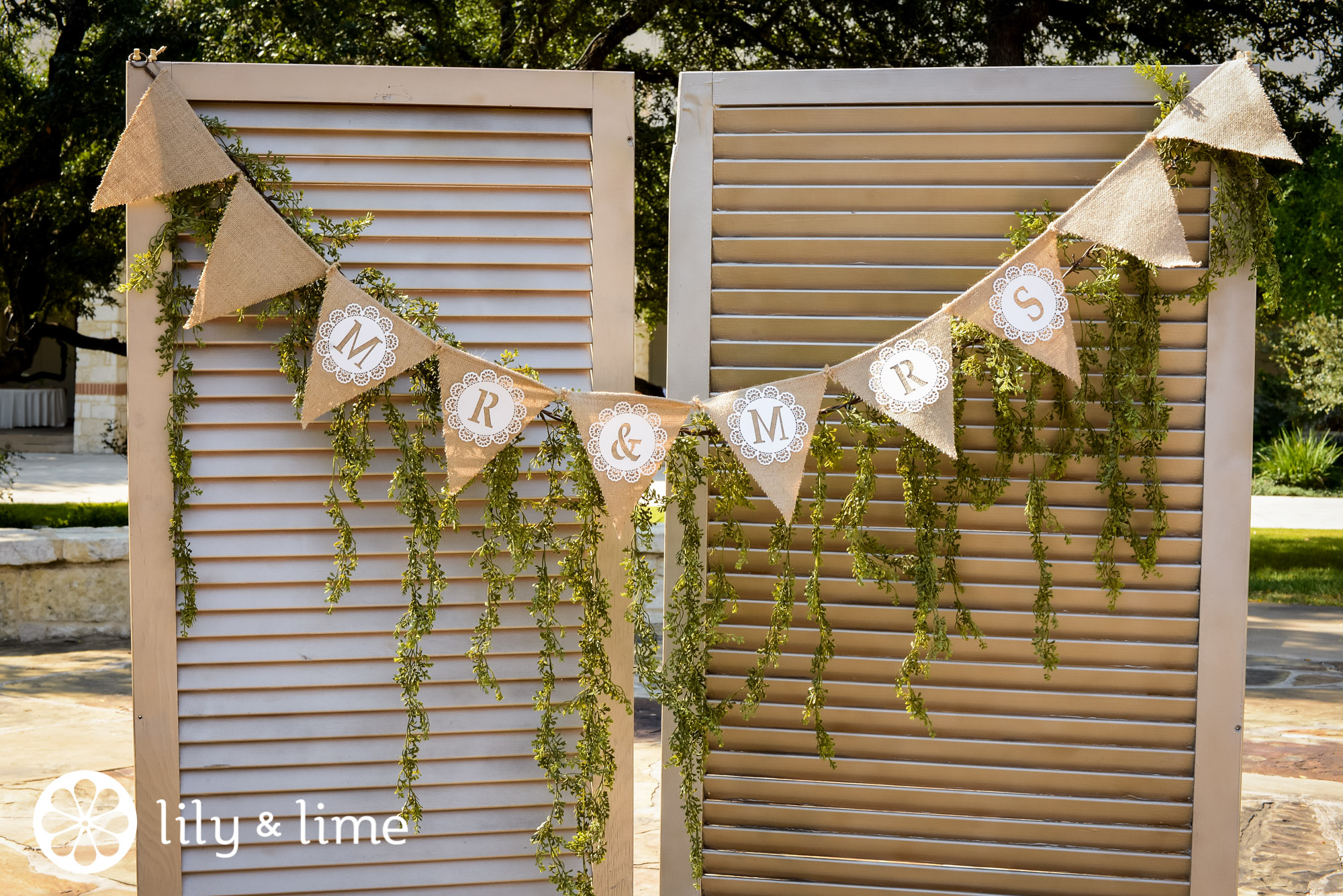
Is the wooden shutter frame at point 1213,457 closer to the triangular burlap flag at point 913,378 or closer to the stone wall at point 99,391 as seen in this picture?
the triangular burlap flag at point 913,378

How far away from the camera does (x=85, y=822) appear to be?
3.75 meters

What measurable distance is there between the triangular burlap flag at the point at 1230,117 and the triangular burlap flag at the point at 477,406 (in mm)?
1615

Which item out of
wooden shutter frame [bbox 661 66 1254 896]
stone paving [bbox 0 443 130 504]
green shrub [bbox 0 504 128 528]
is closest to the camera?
wooden shutter frame [bbox 661 66 1254 896]

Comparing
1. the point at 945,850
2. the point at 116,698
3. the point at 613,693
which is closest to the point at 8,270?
the point at 116,698

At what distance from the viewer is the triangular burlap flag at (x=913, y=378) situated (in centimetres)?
233

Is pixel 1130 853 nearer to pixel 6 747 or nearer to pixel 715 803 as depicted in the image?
pixel 715 803

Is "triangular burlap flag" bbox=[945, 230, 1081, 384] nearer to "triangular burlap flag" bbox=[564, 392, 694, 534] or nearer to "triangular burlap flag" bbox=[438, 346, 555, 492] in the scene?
"triangular burlap flag" bbox=[564, 392, 694, 534]

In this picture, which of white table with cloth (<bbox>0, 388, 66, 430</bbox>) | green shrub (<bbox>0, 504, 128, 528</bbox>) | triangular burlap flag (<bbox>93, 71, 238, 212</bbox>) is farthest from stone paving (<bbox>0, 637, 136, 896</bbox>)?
white table with cloth (<bbox>0, 388, 66, 430</bbox>)

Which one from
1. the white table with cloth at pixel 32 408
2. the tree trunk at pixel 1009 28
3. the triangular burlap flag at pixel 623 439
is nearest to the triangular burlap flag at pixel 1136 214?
the triangular burlap flag at pixel 623 439

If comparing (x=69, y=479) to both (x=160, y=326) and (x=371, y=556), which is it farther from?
(x=371, y=556)

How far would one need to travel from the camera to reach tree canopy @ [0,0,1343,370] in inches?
245

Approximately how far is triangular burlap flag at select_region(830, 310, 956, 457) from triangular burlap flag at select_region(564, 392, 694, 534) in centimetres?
41

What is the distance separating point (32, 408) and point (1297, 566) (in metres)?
22.1

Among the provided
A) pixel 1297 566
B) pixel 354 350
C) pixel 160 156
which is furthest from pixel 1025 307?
pixel 1297 566
